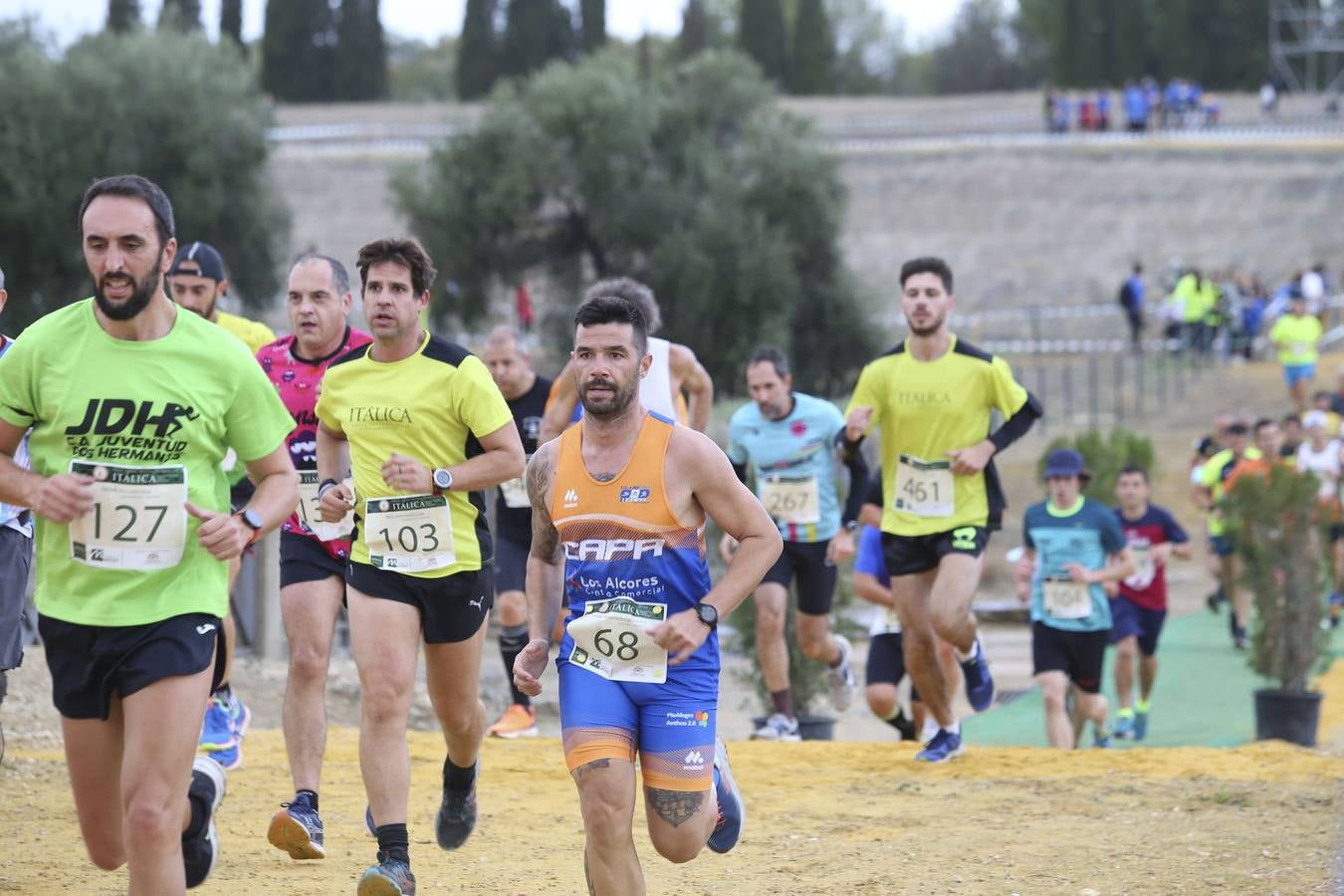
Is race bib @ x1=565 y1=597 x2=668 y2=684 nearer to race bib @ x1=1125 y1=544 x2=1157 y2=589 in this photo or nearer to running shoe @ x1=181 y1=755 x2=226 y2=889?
running shoe @ x1=181 y1=755 x2=226 y2=889

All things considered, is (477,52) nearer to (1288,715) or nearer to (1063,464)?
(1288,715)

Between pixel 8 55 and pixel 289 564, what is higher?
pixel 8 55

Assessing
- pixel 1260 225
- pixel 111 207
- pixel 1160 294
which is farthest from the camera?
pixel 1260 225

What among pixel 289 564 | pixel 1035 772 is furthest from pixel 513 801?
pixel 1035 772

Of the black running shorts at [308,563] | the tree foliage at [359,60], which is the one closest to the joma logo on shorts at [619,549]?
the black running shorts at [308,563]

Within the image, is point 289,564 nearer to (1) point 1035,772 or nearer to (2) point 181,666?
(2) point 181,666

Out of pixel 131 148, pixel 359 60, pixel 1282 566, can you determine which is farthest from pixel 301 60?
pixel 1282 566

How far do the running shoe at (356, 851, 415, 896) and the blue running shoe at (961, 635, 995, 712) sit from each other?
464 centimetres

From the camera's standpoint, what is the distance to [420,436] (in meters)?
7.06

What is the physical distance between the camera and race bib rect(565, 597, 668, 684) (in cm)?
591

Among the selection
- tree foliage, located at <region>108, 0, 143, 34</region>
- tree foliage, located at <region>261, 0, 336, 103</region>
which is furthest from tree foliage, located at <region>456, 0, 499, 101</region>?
tree foliage, located at <region>108, 0, 143, 34</region>

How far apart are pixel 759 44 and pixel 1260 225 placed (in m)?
27.9

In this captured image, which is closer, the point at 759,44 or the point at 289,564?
the point at 289,564

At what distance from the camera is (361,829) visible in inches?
334
